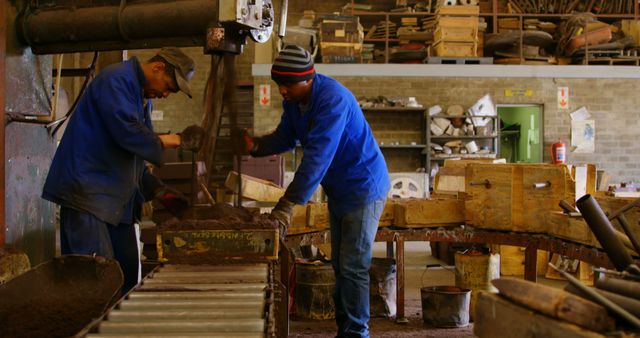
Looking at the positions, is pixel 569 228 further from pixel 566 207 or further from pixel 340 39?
pixel 340 39

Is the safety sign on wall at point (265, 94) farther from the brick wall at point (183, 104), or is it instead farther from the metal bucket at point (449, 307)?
the metal bucket at point (449, 307)

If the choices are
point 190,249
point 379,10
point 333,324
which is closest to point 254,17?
point 190,249

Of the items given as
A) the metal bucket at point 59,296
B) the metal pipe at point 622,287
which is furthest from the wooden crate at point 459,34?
the metal pipe at point 622,287

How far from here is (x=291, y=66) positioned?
3.16 metres

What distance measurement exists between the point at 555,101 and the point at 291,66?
8739 mm

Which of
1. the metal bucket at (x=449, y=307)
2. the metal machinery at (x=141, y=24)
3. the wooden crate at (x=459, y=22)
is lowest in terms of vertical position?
the metal bucket at (x=449, y=307)

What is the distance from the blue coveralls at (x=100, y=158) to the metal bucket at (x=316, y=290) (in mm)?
1763

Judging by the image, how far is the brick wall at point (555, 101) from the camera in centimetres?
1071

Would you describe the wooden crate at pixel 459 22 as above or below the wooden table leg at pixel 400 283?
above

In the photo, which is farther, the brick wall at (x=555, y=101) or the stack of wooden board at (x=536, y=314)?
the brick wall at (x=555, y=101)

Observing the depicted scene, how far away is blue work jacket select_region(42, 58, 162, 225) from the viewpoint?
2.89 meters

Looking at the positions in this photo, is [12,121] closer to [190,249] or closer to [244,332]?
[190,249]

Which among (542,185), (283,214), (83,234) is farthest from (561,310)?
(542,185)

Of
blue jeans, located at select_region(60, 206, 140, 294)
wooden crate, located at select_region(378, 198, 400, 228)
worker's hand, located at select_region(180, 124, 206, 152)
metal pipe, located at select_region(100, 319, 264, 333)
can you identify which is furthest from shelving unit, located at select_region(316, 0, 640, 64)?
metal pipe, located at select_region(100, 319, 264, 333)
